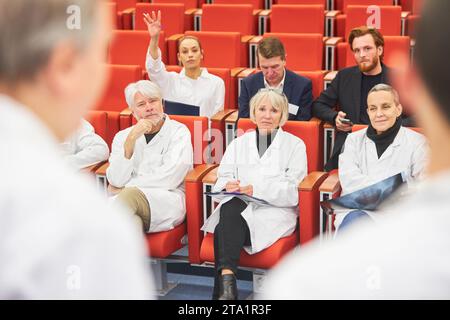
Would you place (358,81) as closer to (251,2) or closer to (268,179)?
(268,179)

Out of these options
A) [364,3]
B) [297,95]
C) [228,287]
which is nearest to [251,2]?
[364,3]

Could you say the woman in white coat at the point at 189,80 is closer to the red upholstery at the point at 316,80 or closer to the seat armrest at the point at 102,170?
the red upholstery at the point at 316,80

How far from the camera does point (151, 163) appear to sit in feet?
8.05

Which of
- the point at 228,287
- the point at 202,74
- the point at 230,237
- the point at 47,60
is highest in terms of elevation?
the point at 47,60

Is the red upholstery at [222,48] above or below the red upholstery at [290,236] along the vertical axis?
above

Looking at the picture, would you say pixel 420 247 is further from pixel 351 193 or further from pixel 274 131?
pixel 274 131

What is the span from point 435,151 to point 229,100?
8.65ft

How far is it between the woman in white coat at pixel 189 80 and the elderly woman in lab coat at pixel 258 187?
499 millimetres

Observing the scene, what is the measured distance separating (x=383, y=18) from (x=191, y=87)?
96 cm

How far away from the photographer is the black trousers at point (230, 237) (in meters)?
2.14

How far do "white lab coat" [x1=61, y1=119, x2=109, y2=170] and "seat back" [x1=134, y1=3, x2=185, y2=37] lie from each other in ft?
4.14

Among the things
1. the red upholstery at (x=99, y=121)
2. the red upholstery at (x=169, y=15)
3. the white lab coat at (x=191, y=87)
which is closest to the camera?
the red upholstery at (x=99, y=121)

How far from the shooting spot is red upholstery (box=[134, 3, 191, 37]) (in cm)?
366

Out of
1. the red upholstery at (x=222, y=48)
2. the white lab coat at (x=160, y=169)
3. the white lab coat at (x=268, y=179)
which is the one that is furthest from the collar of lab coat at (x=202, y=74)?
the white lab coat at (x=268, y=179)
